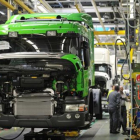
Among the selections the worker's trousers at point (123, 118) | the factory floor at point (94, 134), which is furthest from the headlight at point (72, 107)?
the worker's trousers at point (123, 118)

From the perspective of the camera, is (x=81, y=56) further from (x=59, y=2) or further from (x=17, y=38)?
(x=59, y=2)

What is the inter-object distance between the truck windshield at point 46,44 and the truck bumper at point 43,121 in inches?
68.0

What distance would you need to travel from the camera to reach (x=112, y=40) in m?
27.3

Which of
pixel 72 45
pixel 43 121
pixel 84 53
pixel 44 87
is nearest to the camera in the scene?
pixel 43 121

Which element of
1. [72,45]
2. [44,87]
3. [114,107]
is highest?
[72,45]

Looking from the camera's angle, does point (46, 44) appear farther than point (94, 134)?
No

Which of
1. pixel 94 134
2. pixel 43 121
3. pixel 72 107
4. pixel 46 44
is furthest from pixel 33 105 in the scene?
pixel 94 134

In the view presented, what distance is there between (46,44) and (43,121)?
6.58ft

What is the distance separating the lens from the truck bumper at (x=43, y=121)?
8516mm

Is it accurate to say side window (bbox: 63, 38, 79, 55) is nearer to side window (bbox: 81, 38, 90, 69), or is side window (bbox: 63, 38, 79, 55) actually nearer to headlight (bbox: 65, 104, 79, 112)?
side window (bbox: 81, 38, 90, 69)

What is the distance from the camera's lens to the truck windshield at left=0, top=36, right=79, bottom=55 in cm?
934

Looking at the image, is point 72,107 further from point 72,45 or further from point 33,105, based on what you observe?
point 72,45

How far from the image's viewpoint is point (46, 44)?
30.8ft

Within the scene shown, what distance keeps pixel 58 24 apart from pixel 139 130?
3594mm
